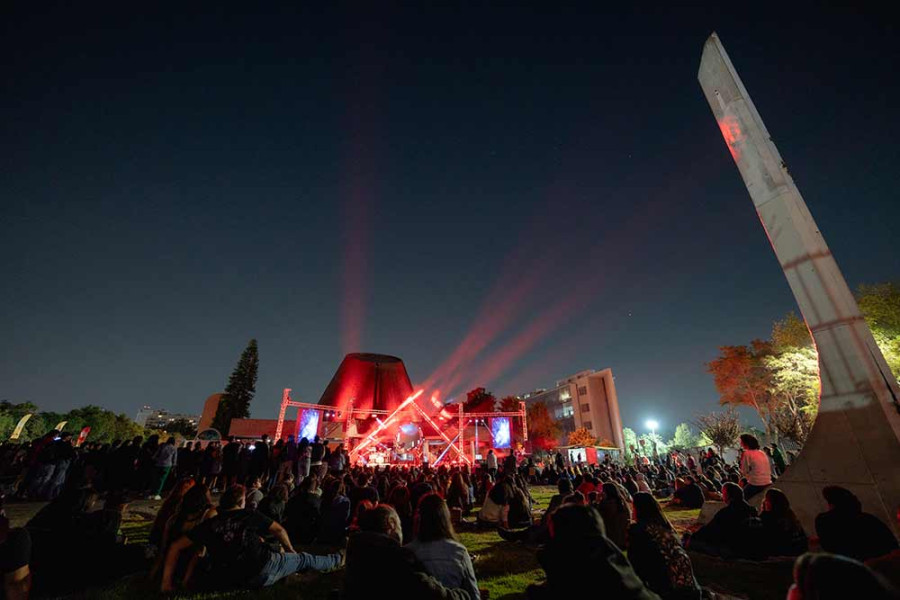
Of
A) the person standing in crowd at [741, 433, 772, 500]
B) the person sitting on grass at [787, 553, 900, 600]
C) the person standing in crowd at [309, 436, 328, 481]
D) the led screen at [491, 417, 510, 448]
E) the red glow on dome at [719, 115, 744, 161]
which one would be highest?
the red glow on dome at [719, 115, 744, 161]

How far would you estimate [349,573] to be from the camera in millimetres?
2754

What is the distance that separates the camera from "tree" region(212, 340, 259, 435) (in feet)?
184

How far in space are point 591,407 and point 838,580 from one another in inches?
2521

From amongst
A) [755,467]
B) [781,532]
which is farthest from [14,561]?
[755,467]

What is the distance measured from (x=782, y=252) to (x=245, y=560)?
452 inches

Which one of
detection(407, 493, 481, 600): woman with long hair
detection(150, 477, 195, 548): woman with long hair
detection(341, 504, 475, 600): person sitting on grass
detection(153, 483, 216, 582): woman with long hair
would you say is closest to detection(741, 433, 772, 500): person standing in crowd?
detection(407, 493, 481, 600): woman with long hair

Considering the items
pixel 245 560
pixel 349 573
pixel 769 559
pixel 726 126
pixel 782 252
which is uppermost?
pixel 726 126

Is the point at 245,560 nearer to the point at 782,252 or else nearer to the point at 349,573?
the point at 349,573

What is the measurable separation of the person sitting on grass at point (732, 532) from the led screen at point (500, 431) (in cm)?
2659

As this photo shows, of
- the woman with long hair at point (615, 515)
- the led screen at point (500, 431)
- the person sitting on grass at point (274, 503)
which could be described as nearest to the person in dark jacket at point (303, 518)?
the person sitting on grass at point (274, 503)

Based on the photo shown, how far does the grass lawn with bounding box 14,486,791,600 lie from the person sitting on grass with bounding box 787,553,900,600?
3643 mm

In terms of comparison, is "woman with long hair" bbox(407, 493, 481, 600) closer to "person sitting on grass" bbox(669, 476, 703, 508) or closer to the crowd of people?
the crowd of people

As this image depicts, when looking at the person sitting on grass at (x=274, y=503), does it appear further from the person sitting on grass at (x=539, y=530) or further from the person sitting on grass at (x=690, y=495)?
the person sitting on grass at (x=690, y=495)

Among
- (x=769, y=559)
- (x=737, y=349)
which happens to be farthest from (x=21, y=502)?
(x=737, y=349)
